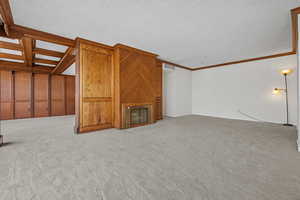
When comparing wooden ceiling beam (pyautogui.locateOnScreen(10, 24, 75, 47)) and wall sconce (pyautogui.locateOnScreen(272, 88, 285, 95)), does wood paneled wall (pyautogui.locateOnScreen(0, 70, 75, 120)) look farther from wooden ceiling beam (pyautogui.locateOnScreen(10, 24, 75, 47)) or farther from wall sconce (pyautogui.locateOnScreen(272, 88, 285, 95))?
wall sconce (pyautogui.locateOnScreen(272, 88, 285, 95))

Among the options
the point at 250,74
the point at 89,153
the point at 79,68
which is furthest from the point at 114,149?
the point at 250,74

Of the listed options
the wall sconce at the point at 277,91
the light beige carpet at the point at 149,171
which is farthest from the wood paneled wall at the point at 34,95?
the wall sconce at the point at 277,91

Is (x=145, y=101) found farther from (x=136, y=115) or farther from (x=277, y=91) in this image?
(x=277, y=91)

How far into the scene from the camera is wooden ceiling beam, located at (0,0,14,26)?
2.04 meters

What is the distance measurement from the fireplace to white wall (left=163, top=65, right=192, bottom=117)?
6.94 feet

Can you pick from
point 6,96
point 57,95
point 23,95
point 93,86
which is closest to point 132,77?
point 93,86

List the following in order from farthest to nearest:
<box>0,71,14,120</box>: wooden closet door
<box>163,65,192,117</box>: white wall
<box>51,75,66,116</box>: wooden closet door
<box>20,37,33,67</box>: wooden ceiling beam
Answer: <box>51,75,66,116</box>: wooden closet door, <box>163,65,192,117</box>: white wall, <box>0,71,14,120</box>: wooden closet door, <box>20,37,33,67</box>: wooden ceiling beam

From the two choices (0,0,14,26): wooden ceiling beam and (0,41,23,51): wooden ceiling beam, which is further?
(0,41,23,51): wooden ceiling beam

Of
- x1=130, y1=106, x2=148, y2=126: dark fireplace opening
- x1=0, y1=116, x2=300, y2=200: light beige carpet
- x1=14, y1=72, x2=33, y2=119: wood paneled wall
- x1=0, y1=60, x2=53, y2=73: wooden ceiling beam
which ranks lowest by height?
x1=0, y1=116, x2=300, y2=200: light beige carpet

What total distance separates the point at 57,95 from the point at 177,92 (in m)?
6.30

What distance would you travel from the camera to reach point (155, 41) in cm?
359

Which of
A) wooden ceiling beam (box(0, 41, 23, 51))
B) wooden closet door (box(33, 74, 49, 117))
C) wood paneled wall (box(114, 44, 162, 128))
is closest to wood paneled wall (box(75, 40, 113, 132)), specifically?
wood paneled wall (box(114, 44, 162, 128))

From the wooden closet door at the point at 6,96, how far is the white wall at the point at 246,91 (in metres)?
8.70

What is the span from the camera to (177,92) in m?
6.32
